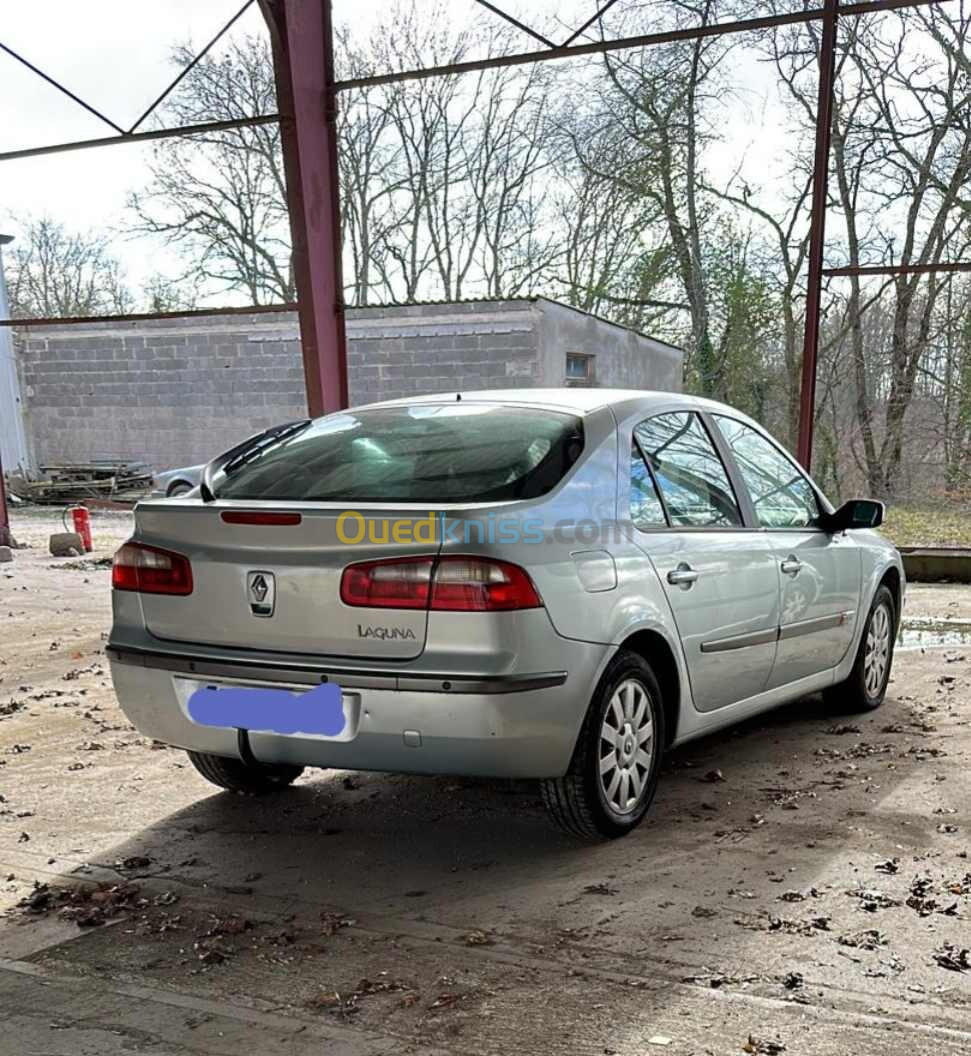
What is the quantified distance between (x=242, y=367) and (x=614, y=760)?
62.9ft

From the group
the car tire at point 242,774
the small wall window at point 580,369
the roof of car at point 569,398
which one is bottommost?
the car tire at point 242,774

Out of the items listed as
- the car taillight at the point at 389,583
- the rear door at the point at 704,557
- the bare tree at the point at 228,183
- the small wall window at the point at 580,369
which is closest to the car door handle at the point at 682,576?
the rear door at the point at 704,557

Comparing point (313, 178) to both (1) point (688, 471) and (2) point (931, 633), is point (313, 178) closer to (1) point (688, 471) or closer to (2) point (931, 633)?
(1) point (688, 471)

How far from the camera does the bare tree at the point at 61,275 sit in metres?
26.8

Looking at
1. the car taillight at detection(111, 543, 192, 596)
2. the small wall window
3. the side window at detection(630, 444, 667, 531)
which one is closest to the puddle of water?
the side window at detection(630, 444, 667, 531)

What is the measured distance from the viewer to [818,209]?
8.20 m

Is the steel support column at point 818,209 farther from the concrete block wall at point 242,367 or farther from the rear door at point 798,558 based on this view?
the concrete block wall at point 242,367

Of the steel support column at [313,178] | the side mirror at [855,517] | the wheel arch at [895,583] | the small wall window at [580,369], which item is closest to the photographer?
the side mirror at [855,517]

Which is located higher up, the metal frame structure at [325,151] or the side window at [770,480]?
the metal frame structure at [325,151]

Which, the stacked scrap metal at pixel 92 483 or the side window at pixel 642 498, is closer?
the side window at pixel 642 498

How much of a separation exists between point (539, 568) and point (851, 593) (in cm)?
240

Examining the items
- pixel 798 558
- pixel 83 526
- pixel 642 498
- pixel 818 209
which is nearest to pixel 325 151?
pixel 818 209

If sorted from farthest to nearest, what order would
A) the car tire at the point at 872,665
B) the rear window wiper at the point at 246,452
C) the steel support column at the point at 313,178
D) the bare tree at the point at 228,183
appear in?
the bare tree at the point at 228,183 < the steel support column at the point at 313,178 < the car tire at the point at 872,665 < the rear window wiper at the point at 246,452

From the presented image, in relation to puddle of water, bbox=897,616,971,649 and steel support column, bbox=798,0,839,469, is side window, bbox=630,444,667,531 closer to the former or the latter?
puddle of water, bbox=897,616,971,649
